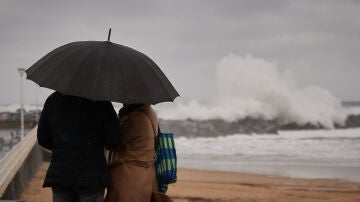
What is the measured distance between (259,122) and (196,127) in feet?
23.7

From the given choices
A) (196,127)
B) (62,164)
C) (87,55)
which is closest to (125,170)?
(62,164)

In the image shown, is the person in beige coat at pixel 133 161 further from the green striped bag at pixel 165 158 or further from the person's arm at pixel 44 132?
the person's arm at pixel 44 132

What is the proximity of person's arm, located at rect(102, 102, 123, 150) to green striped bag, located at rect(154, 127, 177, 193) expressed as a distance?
1.49 feet

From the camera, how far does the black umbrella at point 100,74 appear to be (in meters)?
3.02

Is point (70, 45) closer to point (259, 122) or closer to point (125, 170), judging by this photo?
point (125, 170)

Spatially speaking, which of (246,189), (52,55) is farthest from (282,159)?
(52,55)

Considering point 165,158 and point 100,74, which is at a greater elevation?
point 100,74

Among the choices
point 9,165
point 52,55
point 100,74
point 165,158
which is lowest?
point 9,165

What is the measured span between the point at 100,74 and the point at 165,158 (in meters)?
0.78

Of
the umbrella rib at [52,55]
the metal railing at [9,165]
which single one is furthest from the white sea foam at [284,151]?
the umbrella rib at [52,55]

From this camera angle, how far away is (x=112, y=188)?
10.6ft

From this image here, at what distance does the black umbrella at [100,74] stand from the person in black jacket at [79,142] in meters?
0.10

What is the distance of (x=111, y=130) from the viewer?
2.98 meters

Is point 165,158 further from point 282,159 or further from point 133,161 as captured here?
point 282,159
